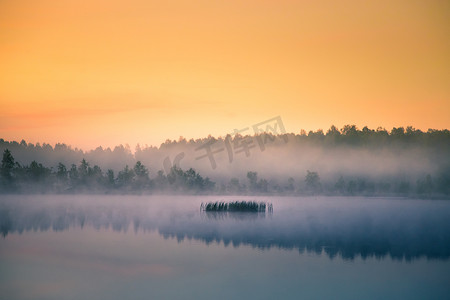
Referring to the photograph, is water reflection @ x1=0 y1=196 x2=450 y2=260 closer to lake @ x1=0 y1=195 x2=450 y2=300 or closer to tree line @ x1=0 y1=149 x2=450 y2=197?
lake @ x1=0 y1=195 x2=450 y2=300

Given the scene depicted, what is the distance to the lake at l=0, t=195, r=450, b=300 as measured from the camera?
88.8 feet

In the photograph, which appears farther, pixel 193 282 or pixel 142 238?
pixel 142 238

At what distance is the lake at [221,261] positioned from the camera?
88.8 feet

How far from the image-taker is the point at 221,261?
34.9m

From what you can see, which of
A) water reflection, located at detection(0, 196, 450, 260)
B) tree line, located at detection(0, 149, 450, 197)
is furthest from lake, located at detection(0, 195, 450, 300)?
tree line, located at detection(0, 149, 450, 197)

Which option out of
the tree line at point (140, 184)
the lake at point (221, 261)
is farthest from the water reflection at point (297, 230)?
the tree line at point (140, 184)

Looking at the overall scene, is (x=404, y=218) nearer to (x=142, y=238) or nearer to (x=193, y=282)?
(x=142, y=238)

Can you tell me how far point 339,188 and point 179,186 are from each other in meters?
63.8

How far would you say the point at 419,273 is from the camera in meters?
31.5

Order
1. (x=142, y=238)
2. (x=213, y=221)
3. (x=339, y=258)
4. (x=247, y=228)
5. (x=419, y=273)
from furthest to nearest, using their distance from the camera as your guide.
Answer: (x=213, y=221) < (x=247, y=228) < (x=142, y=238) < (x=339, y=258) < (x=419, y=273)

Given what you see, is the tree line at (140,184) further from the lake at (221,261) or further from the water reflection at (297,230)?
the lake at (221,261)

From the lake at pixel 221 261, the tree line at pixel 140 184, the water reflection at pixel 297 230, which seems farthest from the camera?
the tree line at pixel 140 184

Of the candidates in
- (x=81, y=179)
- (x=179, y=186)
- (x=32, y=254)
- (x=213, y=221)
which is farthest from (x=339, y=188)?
(x=32, y=254)

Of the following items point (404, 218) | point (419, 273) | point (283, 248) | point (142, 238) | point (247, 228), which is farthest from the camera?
point (404, 218)
